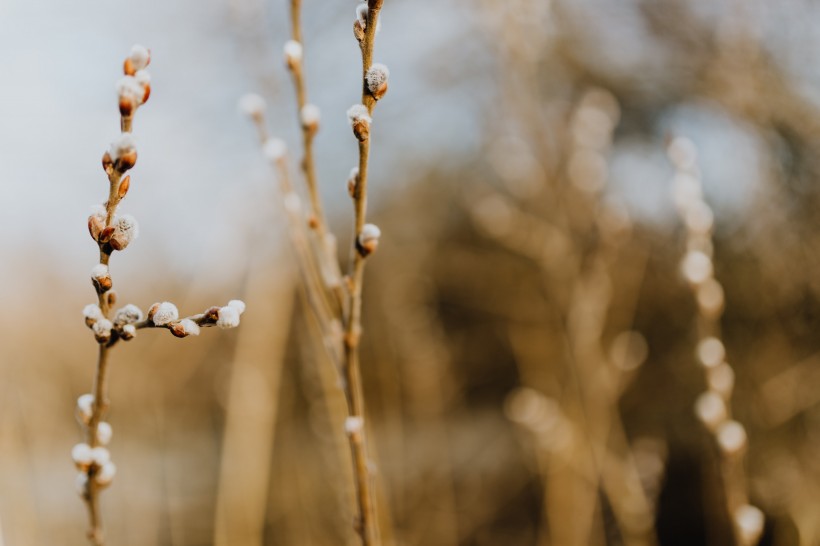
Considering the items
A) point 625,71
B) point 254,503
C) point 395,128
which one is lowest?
point 254,503

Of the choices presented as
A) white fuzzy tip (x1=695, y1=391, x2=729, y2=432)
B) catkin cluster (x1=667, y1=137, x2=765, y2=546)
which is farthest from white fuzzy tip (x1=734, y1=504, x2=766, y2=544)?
white fuzzy tip (x1=695, y1=391, x2=729, y2=432)

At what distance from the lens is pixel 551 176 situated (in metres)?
1.40

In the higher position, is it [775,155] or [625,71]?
[625,71]

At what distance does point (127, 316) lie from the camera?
1.46 ft

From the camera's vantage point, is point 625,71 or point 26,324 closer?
point 26,324

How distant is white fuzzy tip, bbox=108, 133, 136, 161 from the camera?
40 cm

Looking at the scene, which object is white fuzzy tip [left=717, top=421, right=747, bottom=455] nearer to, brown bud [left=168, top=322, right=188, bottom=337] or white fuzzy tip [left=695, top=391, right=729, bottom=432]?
white fuzzy tip [left=695, top=391, right=729, bottom=432]

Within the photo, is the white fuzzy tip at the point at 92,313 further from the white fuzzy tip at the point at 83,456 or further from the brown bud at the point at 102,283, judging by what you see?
the white fuzzy tip at the point at 83,456

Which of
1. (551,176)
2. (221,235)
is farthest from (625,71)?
(221,235)

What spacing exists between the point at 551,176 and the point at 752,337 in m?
1.26

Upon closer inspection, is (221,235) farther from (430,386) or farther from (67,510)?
(67,510)

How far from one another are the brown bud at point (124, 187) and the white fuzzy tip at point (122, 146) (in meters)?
0.03

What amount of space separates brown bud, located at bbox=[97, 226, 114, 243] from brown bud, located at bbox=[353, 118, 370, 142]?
0.60ft

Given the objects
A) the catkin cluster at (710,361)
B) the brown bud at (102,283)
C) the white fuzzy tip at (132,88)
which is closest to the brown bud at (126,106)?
the white fuzzy tip at (132,88)
